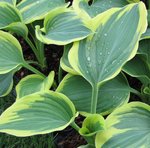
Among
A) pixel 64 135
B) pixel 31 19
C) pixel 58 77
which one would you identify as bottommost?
pixel 64 135

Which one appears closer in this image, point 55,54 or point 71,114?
point 71,114

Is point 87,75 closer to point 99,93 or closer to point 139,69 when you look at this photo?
point 99,93

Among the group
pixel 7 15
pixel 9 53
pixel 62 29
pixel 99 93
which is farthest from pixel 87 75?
pixel 7 15

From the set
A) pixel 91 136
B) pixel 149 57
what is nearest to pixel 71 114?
pixel 91 136

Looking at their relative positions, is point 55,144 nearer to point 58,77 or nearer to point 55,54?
point 58,77

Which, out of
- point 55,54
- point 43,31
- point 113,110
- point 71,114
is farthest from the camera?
point 55,54

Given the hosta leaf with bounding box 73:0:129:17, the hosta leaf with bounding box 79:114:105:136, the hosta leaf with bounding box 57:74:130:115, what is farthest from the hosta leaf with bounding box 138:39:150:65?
the hosta leaf with bounding box 79:114:105:136
